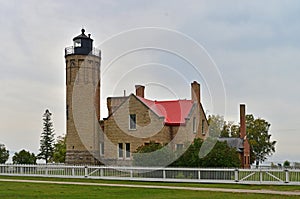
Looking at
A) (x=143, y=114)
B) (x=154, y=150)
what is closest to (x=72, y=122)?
(x=143, y=114)

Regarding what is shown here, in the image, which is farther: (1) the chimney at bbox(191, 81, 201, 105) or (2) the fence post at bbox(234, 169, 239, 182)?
(1) the chimney at bbox(191, 81, 201, 105)

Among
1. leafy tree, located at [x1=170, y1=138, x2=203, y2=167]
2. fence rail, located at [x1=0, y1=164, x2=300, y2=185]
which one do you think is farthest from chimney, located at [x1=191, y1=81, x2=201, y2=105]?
fence rail, located at [x1=0, y1=164, x2=300, y2=185]

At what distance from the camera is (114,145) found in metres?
42.9

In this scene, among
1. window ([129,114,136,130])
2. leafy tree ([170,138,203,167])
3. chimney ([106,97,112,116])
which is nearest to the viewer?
→ leafy tree ([170,138,203,167])

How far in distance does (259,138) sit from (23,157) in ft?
104

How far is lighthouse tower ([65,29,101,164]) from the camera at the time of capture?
1694 inches

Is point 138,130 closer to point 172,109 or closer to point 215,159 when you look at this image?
point 172,109

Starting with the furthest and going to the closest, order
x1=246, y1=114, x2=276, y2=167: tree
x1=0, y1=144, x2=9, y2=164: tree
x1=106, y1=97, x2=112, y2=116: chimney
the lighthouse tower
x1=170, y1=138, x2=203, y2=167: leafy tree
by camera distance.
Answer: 1. x1=246, y1=114, x2=276, y2=167: tree
2. x1=0, y1=144, x2=9, y2=164: tree
3. x1=106, y1=97, x2=112, y2=116: chimney
4. the lighthouse tower
5. x1=170, y1=138, x2=203, y2=167: leafy tree

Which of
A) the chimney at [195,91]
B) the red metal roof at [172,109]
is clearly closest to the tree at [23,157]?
the red metal roof at [172,109]

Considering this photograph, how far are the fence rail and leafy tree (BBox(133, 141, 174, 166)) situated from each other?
3.68 metres

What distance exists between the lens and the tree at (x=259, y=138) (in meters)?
66.1

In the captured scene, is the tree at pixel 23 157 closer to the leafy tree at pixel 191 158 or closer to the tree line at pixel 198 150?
the tree line at pixel 198 150

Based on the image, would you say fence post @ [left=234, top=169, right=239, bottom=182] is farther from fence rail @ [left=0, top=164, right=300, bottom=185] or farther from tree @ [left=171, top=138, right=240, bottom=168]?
tree @ [left=171, top=138, right=240, bottom=168]

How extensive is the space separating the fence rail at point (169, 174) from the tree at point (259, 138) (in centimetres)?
3808
